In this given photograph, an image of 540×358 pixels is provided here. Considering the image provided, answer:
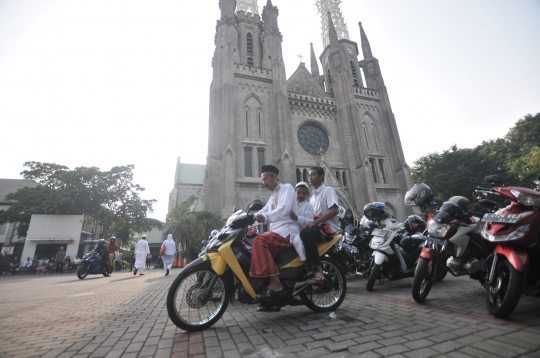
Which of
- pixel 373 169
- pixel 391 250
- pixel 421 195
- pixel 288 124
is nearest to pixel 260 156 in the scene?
pixel 288 124

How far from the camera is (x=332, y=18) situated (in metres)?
36.2

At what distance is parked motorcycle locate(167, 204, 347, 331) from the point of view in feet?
8.36

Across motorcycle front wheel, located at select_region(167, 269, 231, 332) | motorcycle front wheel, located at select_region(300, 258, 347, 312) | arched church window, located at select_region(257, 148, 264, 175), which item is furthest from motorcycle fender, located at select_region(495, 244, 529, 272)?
arched church window, located at select_region(257, 148, 264, 175)

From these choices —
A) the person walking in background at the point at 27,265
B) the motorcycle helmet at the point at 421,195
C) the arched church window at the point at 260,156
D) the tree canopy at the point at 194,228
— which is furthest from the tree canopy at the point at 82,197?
the motorcycle helmet at the point at 421,195

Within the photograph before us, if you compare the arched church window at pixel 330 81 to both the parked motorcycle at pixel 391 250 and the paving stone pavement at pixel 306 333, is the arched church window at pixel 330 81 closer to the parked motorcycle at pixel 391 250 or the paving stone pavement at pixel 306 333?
the parked motorcycle at pixel 391 250

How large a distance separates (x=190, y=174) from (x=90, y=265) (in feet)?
136

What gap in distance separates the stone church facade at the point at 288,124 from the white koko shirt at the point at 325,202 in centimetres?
1466

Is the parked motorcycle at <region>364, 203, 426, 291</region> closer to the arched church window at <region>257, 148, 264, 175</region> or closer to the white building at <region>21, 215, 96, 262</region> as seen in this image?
the arched church window at <region>257, 148, 264, 175</region>

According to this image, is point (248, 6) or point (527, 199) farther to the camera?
point (248, 6)

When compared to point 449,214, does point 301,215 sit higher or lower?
higher

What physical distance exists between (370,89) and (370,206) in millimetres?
27184

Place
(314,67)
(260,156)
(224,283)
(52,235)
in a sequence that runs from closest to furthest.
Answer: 1. (224,283)
2. (52,235)
3. (260,156)
4. (314,67)

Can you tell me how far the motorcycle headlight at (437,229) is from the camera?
3041mm

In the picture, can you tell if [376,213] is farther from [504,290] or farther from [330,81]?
[330,81]
